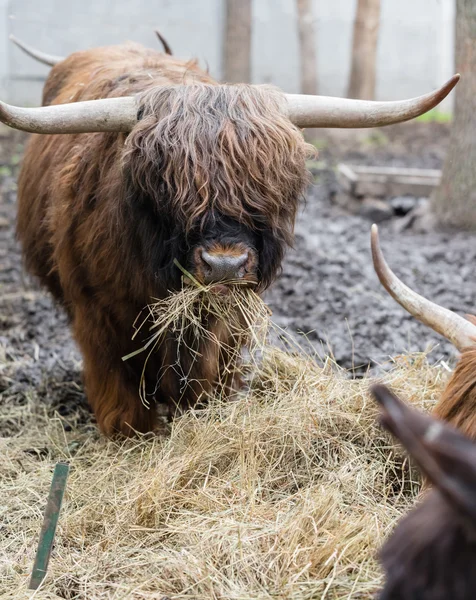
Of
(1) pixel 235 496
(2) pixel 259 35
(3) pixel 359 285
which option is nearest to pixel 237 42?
(2) pixel 259 35

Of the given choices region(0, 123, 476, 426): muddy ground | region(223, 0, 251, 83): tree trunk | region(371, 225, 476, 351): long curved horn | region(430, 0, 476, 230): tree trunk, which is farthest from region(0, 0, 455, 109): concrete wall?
region(371, 225, 476, 351): long curved horn

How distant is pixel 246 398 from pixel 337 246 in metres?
4.18

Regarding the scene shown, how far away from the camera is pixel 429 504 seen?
4.97 feet

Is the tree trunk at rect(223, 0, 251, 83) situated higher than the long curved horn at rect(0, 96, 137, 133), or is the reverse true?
the long curved horn at rect(0, 96, 137, 133)

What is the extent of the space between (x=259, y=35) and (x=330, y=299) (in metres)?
17.3

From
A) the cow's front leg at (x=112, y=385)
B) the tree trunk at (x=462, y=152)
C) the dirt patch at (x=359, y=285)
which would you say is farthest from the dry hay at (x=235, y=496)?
the tree trunk at (x=462, y=152)

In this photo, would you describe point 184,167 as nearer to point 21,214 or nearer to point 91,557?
point 91,557

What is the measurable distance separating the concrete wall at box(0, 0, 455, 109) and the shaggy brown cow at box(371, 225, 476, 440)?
15.3 meters

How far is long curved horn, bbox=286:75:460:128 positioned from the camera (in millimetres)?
3744

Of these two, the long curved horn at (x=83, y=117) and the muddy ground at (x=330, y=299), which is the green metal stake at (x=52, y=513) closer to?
the long curved horn at (x=83, y=117)

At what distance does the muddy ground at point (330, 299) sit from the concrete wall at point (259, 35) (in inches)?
418

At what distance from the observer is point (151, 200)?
3.58 metres

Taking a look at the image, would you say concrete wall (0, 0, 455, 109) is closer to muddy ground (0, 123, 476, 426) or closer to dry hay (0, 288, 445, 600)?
muddy ground (0, 123, 476, 426)

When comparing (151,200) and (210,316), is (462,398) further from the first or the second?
(151,200)
